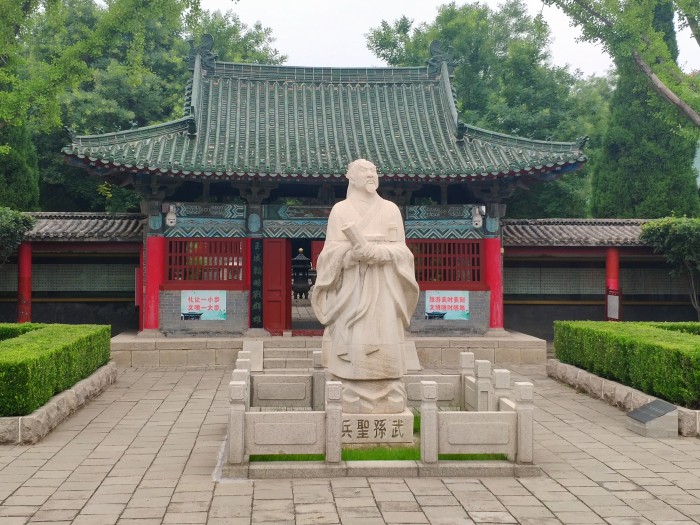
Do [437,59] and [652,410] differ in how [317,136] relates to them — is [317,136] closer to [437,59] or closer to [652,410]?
[437,59]

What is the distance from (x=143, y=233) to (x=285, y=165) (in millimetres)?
3973

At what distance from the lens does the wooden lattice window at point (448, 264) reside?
17.2 m

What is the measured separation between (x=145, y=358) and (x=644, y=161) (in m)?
20.3

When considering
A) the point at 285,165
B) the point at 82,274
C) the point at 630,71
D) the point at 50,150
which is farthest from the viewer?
the point at 50,150

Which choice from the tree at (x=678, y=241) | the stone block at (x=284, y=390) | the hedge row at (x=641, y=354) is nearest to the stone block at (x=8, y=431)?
the stone block at (x=284, y=390)

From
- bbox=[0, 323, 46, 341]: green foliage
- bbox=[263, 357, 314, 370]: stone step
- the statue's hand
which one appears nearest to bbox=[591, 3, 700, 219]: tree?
Result: bbox=[263, 357, 314, 370]: stone step

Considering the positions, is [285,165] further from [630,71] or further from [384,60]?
[384,60]

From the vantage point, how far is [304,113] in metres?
19.7

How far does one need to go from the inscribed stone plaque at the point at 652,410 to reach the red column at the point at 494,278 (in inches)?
290

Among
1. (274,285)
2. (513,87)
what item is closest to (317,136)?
(274,285)

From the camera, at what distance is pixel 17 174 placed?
2442 centimetres

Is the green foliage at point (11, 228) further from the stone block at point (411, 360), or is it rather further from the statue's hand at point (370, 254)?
the statue's hand at point (370, 254)

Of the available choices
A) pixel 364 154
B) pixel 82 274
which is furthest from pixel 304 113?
pixel 82 274

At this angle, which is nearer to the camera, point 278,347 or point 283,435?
point 283,435
